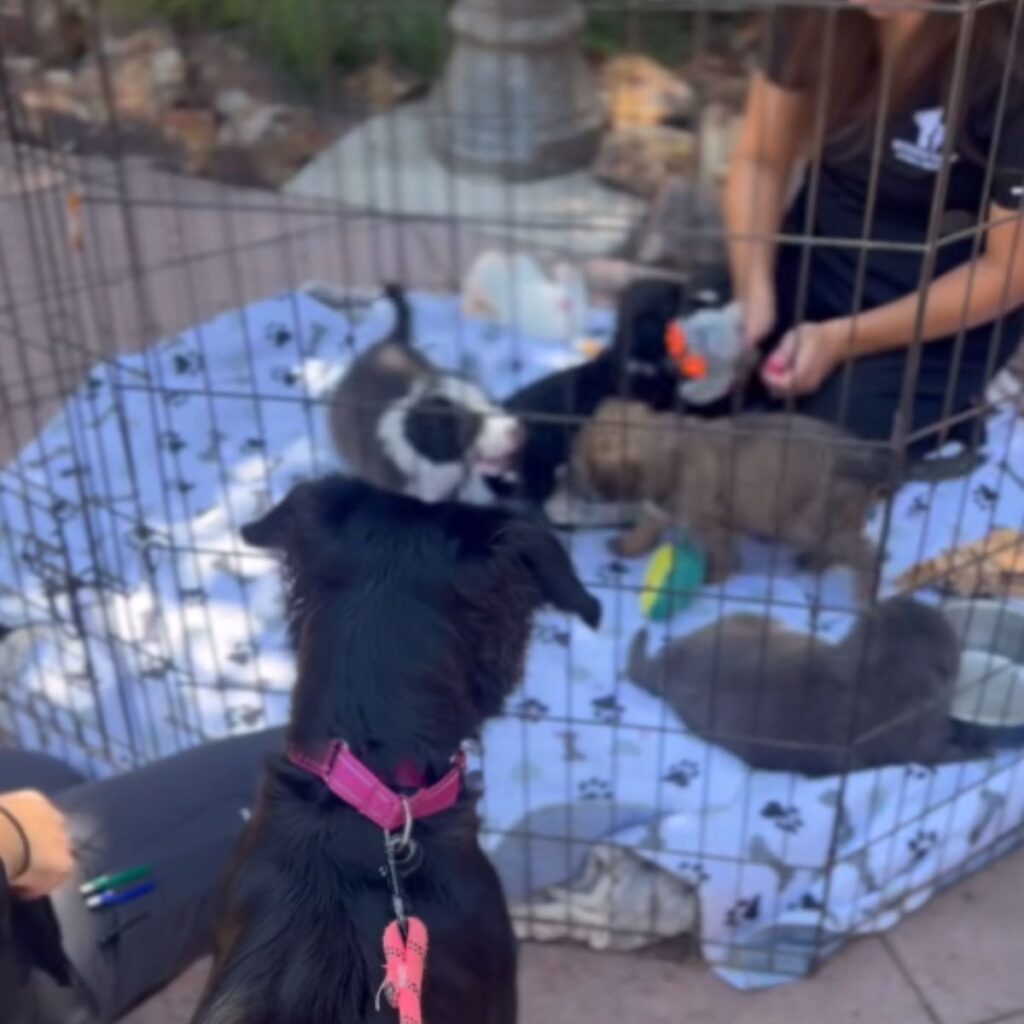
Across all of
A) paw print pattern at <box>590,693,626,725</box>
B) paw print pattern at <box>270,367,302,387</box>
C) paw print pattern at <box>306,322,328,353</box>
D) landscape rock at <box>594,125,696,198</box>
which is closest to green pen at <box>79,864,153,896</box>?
paw print pattern at <box>590,693,626,725</box>

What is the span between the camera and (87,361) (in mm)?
3219

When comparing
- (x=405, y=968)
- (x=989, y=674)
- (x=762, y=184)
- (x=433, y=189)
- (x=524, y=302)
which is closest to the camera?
(x=405, y=968)

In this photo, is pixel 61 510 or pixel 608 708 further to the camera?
pixel 61 510

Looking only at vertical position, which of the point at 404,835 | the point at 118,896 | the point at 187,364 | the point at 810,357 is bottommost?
the point at 187,364

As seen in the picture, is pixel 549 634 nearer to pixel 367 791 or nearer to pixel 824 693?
pixel 824 693

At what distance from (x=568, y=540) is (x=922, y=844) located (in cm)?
99

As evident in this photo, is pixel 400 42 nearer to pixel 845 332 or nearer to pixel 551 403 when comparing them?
pixel 551 403

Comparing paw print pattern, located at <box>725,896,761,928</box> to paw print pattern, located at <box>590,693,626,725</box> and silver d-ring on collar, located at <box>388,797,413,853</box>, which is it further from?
silver d-ring on collar, located at <box>388,797,413,853</box>

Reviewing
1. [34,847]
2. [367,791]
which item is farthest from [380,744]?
[34,847]

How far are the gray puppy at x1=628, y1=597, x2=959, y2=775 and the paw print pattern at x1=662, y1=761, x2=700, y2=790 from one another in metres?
0.06

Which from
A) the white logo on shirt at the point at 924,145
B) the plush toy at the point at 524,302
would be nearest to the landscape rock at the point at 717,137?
the plush toy at the point at 524,302

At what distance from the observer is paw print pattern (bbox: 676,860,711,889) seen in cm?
223

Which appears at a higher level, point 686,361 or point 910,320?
point 910,320

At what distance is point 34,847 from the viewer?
66.7 inches
